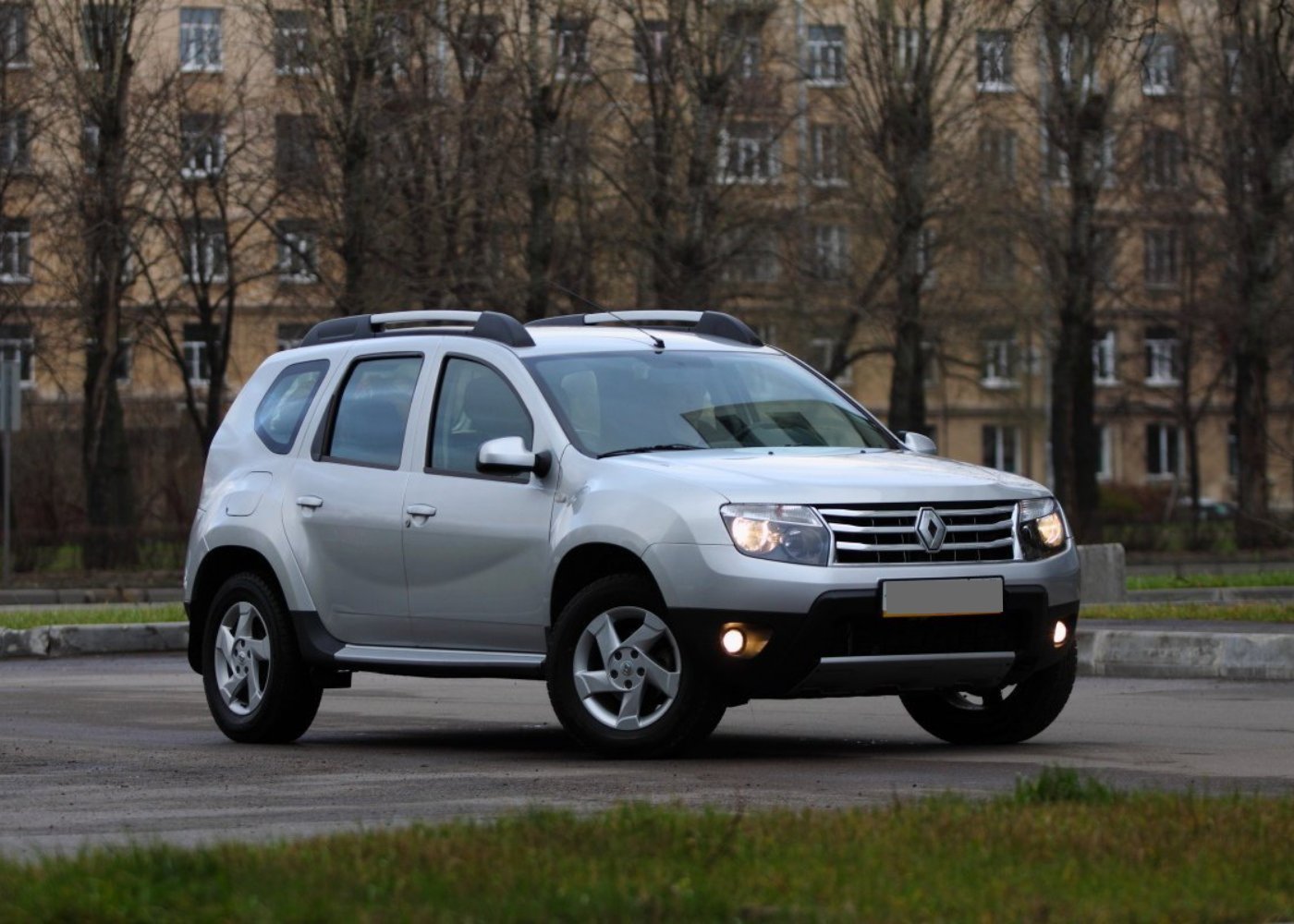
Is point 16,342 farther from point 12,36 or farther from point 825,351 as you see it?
point 825,351

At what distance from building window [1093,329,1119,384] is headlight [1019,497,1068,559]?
131 feet

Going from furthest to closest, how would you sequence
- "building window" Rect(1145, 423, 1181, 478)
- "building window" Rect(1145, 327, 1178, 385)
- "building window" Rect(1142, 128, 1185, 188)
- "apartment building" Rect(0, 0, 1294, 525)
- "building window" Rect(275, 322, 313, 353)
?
1. "building window" Rect(1145, 423, 1181, 478)
2. "building window" Rect(1145, 327, 1178, 385)
3. "building window" Rect(1142, 128, 1185, 188)
4. "building window" Rect(275, 322, 313, 353)
5. "apartment building" Rect(0, 0, 1294, 525)

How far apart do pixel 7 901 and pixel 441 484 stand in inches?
211

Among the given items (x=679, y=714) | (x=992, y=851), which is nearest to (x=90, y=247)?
(x=679, y=714)

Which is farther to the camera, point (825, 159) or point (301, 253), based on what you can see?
point (825, 159)

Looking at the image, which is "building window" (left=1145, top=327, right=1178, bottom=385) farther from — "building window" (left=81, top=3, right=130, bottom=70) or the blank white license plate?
the blank white license plate

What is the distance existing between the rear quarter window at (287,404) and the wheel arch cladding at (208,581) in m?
0.52

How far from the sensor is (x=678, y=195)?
40188mm

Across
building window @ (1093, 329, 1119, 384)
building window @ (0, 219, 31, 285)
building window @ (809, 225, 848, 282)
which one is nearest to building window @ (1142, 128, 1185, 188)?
building window @ (1093, 329, 1119, 384)

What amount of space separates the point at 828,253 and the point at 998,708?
3656cm

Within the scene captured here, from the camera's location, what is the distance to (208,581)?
11859 millimetres

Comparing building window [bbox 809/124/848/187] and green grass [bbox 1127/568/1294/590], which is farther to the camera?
building window [bbox 809/124/848/187]

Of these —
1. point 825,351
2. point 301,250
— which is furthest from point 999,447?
point 301,250

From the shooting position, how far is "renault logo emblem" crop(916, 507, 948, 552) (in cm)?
954
